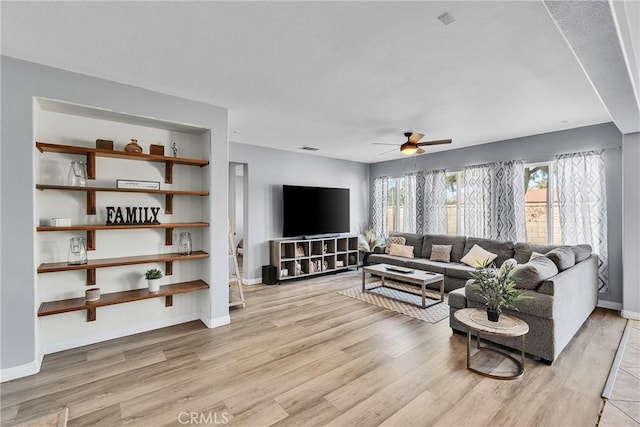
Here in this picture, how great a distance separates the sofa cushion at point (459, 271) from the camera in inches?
183

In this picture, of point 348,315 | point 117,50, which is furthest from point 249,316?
point 117,50

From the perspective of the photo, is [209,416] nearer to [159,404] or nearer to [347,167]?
[159,404]

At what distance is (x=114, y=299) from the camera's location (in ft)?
9.76

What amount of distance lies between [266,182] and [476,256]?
4.15 meters

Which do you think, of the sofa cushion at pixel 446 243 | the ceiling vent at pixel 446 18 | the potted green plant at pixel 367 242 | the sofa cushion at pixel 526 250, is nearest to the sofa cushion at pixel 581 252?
the sofa cushion at pixel 526 250

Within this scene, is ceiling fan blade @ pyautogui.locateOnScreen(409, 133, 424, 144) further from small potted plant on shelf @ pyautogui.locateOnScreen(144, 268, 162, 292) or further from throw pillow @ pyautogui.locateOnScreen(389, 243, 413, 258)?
small potted plant on shelf @ pyautogui.locateOnScreen(144, 268, 162, 292)

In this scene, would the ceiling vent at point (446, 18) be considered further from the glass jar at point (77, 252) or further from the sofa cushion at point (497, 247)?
the sofa cushion at point (497, 247)

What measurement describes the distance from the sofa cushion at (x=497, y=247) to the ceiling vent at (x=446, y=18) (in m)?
4.22

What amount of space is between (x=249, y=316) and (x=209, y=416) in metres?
1.86

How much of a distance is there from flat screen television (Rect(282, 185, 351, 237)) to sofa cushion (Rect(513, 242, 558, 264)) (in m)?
3.38

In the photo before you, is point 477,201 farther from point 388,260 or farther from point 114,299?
point 114,299

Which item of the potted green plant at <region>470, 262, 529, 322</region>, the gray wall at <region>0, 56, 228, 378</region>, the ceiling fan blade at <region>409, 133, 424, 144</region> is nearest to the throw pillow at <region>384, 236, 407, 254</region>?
the ceiling fan blade at <region>409, 133, 424, 144</region>

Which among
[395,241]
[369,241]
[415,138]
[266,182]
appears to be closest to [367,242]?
[369,241]

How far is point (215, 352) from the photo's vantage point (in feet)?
9.37
